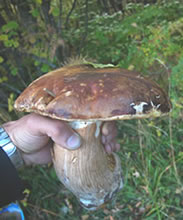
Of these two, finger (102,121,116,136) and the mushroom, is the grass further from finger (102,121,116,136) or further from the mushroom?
the mushroom

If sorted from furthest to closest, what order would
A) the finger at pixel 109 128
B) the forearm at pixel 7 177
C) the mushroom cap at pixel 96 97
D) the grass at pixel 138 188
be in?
the grass at pixel 138 188 → the finger at pixel 109 128 → the forearm at pixel 7 177 → the mushroom cap at pixel 96 97

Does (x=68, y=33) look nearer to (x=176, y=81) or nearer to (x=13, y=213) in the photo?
(x=176, y=81)

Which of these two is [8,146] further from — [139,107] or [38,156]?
[139,107]

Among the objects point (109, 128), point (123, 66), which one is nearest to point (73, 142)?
point (109, 128)

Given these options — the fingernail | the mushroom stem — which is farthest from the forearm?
the fingernail

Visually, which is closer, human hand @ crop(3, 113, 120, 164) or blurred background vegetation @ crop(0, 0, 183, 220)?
human hand @ crop(3, 113, 120, 164)

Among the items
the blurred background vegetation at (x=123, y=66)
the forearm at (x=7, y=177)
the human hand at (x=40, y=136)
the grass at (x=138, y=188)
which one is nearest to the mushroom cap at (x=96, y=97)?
the human hand at (x=40, y=136)

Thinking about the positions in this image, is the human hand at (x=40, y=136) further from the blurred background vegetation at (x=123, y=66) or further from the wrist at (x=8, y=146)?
the blurred background vegetation at (x=123, y=66)
